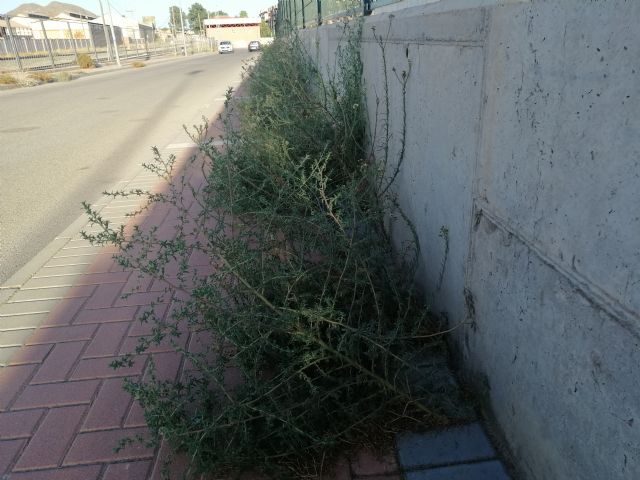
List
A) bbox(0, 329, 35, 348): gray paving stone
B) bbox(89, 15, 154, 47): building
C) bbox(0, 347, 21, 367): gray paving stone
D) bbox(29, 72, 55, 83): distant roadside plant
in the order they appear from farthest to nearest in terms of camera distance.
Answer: bbox(89, 15, 154, 47): building, bbox(29, 72, 55, 83): distant roadside plant, bbox(0, 329, 35, 348): gray paving stone, bbox(0, 347, 21, 367): gray paving stone

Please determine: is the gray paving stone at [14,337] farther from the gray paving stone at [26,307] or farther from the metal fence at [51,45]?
the metal fence at [51,45]

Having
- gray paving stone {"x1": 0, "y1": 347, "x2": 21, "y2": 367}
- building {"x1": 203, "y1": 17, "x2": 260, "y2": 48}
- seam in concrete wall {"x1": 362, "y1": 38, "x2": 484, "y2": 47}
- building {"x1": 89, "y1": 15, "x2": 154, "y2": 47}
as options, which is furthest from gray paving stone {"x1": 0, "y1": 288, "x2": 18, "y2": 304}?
building {"x1": 203, "y1": 17, "x2": 260, "y2": 48}

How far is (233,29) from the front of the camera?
91.7 m

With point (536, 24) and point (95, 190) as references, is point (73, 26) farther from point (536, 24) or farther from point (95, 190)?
point (536, 24)

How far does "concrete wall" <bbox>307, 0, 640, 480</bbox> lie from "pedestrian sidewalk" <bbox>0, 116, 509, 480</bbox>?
30cm

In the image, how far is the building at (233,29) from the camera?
288 ft

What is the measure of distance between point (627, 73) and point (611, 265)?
42 cm

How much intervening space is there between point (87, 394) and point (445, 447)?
63.5 inches

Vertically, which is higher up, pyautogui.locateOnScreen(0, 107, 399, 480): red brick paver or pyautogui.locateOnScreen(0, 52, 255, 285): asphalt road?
pyautogui.locateOnScreen(0, 107, 399, 480): red brick paver

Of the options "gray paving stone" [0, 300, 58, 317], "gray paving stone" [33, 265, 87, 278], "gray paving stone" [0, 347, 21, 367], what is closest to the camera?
"gray paving stone" [0, 347, 21, 367]

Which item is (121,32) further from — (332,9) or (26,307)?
(26,307)

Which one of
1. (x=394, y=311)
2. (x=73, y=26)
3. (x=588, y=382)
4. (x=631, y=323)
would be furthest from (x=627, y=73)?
(x=73, y=26)

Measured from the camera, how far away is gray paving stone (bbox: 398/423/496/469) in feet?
6.13

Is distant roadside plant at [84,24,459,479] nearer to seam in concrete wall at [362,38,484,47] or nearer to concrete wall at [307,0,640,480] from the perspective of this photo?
concrete wall at [307,0,640,480]
